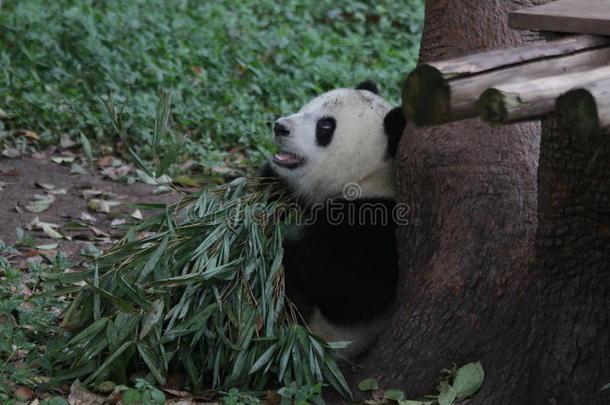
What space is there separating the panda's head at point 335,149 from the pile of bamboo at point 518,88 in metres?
1.51

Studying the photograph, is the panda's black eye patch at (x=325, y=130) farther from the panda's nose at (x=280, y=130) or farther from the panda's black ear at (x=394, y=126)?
the panda's black ear at (x=394, y=126)

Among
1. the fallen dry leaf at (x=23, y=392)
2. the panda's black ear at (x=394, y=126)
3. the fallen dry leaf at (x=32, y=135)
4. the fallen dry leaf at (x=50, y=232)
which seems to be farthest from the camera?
the fallen dry leaf at (x=32, y=135)

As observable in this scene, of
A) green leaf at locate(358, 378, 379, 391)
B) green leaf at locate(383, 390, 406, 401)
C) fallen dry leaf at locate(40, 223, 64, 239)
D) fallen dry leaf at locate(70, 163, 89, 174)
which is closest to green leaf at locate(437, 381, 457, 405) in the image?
green leaf at locate(383, 390, 406, 401)

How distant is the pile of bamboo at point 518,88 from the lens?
1.81 m

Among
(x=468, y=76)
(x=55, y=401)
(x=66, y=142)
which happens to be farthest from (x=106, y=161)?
(x=468, y=76)

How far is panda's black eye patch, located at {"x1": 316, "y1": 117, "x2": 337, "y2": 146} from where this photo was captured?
12.2 feet

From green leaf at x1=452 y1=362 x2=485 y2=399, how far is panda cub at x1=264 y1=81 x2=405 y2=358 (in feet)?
1.87

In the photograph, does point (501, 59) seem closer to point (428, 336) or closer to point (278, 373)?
point (428, 336)

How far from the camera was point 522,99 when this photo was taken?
5.97 ft

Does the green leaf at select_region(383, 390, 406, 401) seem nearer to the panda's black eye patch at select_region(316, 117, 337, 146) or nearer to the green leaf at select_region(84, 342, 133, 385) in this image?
the green leaf at select_region(84, 342, 133, 385)

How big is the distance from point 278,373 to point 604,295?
1.26 metres

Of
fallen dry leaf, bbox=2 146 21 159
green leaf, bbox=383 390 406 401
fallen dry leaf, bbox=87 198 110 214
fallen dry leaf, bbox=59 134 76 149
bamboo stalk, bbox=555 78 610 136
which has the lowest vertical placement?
green leaf, bbox=383 390 406 401

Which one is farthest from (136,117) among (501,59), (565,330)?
(501,59)

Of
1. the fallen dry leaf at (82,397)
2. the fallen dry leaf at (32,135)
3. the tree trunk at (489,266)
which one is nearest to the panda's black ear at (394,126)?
the tree trunk at (489,266)
